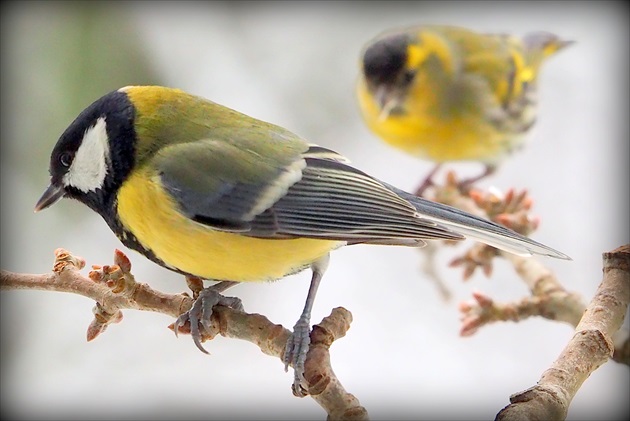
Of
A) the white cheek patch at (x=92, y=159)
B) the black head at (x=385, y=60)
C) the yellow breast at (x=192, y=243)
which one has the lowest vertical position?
the yellow breast at (x=192, y=243)

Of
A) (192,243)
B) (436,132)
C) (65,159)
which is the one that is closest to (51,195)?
(65,159)

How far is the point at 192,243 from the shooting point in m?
0.82

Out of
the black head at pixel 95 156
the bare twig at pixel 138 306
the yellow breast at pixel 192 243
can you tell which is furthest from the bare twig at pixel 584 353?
the black head at pixel 95 156

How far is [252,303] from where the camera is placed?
1.55 m

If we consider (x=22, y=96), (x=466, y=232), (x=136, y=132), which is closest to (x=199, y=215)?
(x=136, y=132)

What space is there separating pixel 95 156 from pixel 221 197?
0.54 feet

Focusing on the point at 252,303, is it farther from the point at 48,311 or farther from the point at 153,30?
the point at 153,30

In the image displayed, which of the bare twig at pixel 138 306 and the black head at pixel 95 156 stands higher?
the black head at pixel 95 156

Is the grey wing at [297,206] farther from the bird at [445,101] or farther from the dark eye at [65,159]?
the bird at [445,101]

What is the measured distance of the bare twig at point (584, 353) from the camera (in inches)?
23.2

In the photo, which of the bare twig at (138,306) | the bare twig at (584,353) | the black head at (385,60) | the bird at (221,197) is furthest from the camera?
the black head at (385,60)

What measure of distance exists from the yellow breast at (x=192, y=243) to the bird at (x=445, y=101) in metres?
0.78

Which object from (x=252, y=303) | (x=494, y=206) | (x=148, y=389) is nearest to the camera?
(x=494, y=206)

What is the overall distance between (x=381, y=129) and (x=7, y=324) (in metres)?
0.89
